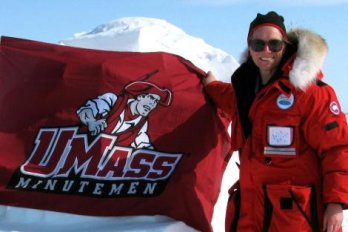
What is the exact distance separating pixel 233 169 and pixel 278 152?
1.27m

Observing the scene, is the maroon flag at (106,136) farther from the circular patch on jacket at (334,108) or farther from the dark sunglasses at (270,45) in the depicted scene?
the circular patch on jacket at (334,108)

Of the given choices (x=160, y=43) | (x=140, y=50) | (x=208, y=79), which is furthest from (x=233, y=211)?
(x=160, y=43)

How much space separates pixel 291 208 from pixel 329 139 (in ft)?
1.14

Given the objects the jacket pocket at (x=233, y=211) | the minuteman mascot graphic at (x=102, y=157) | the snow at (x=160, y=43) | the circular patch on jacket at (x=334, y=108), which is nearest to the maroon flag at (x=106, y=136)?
the minuteman mascot graphic at (x=102, y=157)

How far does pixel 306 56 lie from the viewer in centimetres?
278

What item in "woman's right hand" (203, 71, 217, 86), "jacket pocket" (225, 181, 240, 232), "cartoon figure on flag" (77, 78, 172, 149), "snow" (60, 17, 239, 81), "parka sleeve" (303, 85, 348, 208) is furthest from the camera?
"snow" (60, 17, 239, 81)

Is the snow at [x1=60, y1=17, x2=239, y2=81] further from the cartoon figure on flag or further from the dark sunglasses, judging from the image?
the dark sunglasses

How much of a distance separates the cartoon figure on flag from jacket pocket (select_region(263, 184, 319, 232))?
934 mm

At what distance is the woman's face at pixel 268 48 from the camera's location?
9.13 ft

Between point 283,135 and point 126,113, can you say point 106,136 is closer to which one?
point 126,113

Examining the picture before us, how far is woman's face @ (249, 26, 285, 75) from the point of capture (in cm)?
278

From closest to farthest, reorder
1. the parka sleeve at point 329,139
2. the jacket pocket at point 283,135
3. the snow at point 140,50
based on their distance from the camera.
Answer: the parka sleeve at point 329,139
the jacket pocket at point 283,135
the snow at point 140,50

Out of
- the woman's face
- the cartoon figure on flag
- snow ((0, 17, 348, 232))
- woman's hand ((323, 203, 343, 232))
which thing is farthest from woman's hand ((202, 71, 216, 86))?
woman's hand ((323, 203, 343, 232))

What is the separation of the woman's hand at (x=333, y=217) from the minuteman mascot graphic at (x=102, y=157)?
1000mm
